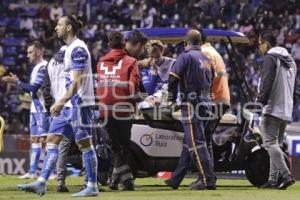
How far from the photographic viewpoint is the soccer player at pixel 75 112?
11.9 metres

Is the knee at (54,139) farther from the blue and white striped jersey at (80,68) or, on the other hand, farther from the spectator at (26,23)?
the spectator at (26,23)

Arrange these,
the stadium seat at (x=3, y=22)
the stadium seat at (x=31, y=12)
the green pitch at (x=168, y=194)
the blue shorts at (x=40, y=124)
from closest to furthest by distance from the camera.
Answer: the green pitch at (x=168, y=194) < the blue shorts at (x=40, y=124) < the stadium seat at (x=3, y=22) < the stadium seat at (x=31, y=12)

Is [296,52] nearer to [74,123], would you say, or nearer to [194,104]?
[194,104]

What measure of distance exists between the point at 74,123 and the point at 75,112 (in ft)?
0.45

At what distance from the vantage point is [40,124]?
17.1 metres

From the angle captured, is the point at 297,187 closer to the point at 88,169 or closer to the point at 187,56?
the point at 187,56

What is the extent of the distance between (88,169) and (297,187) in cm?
423

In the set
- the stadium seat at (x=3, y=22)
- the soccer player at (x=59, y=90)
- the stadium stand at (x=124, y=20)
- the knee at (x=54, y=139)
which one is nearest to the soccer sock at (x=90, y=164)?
the knee at (x=54, y=139)

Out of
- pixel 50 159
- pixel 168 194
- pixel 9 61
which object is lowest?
pixel 168 194

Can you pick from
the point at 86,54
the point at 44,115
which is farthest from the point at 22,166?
the point at 86,54

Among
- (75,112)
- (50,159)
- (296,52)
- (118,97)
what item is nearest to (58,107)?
(75,112)

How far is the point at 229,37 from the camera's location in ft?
51.4

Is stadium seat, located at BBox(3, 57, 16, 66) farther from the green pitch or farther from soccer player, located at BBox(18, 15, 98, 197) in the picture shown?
soccer player, located at BBox(18, 15, 98, 197)

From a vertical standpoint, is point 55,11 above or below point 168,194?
above
